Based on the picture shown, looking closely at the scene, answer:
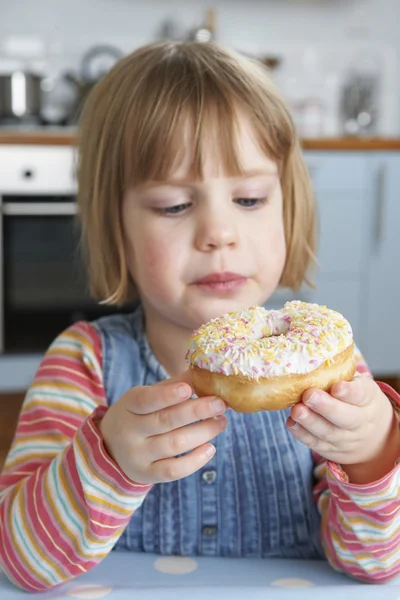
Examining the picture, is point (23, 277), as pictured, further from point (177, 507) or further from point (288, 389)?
point (288, 389)

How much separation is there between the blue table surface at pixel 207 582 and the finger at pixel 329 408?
17 cm

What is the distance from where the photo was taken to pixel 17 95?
128 inches

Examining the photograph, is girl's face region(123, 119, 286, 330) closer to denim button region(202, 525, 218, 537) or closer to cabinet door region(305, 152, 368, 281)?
denim button region(202, 525, 218, 537)

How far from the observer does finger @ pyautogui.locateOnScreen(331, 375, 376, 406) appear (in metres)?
0.73

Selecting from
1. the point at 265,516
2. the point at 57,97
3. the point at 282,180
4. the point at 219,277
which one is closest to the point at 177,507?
the point at 265,516

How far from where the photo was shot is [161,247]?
1.02 m

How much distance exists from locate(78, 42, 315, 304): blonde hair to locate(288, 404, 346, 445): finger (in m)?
0.38

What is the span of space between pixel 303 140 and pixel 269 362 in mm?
2474

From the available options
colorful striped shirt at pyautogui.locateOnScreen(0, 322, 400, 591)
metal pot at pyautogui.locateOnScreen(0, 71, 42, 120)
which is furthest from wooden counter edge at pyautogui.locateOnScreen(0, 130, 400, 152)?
colorful striped shirt at pyautogui.locateOnScreen(0, 322, 400, 591)

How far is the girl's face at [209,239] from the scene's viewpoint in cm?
99

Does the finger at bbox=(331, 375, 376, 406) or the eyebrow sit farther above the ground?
the eyebrow

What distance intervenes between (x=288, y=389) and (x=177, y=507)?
40 cm

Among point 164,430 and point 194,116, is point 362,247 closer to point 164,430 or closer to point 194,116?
point 194,116

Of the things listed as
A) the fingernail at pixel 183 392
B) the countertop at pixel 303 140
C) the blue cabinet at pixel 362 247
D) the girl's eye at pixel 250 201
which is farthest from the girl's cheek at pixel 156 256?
the blue cabinet at pixel 362 247
